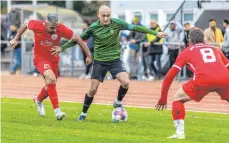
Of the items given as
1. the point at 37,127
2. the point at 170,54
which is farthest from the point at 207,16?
the point at 37,127

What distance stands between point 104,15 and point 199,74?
11.9ft

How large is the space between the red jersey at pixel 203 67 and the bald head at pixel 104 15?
3237 mm

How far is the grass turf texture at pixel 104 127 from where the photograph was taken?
13.4 metres

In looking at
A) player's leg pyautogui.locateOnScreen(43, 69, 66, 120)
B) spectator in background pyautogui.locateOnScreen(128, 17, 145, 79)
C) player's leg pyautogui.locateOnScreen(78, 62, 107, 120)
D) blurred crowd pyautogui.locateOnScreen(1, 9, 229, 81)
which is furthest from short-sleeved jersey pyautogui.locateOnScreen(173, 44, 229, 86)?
spectator in background pyautogui.locateOnScreen(128, 17, 145, 79)

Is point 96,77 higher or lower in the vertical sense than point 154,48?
higher

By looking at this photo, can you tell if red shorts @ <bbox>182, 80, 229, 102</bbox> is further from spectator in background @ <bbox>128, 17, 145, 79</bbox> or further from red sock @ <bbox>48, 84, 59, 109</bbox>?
spectator in background @ <bbox>128, 17, 145, 79</bbox>

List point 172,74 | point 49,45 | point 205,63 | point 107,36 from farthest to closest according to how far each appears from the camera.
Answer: point 49,45 → point 107,36 → point 205,63 → point 172,74

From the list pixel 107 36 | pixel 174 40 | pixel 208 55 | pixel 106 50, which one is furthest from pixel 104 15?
pixel 174 40

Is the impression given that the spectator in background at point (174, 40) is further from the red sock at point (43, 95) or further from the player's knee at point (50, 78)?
the player's knee at point (50, 78)

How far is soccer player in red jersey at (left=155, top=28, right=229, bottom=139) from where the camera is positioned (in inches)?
505

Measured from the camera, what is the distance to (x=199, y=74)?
12906 mm

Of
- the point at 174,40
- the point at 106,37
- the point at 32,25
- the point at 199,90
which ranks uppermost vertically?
the point at 32,25

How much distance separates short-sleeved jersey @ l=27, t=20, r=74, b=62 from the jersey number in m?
4.22

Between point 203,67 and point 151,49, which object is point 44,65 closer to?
point 203,67
